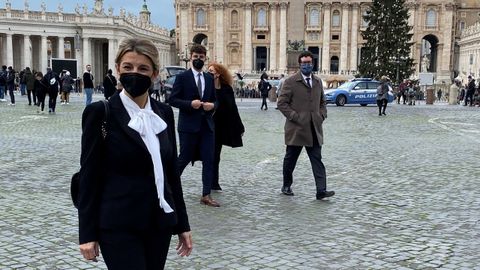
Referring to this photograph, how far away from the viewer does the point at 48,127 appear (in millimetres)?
15867

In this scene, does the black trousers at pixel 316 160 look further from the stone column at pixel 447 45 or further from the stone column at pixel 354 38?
the stone column at pixel 447 45

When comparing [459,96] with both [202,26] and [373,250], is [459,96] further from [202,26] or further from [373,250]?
[202,26]

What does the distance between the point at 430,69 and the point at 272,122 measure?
266 ft

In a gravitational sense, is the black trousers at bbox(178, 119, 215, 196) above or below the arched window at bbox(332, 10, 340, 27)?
below

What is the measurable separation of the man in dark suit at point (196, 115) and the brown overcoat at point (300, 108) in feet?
Answer: 3.48

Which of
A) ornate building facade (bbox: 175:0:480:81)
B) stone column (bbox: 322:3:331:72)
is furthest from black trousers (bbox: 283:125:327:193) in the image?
stone column (bbox: 322:3:331:72)

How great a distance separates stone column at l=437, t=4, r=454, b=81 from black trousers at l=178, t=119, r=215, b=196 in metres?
83.1

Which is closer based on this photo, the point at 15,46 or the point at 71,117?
the point at 71,117

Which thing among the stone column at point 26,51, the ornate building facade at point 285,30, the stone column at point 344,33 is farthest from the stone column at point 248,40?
the stone column at point 26,51

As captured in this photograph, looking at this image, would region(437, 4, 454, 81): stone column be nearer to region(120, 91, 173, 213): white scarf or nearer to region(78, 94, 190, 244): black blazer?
region(120, 91, 173, 213): white scarf

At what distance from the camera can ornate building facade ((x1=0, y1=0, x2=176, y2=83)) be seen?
58.6 meters

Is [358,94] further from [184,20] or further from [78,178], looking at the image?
[184,20]

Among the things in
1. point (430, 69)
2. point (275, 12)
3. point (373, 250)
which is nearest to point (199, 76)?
point (373, 250)

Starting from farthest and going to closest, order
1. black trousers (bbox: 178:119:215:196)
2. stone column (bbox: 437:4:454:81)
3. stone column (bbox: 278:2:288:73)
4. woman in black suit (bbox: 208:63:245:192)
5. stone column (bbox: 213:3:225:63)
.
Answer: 1. stone column (bbox: 213:3:225:63)
2. stone column (bbox: 278:2:288:73)
3. stone column (bbox: 437:4:454:81)
4. woman in black suit (bbox: 208:63:245:192)
5. black trousers (bbox: 178:119:215:196)
